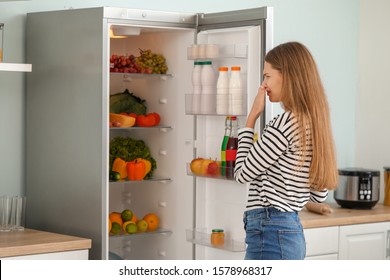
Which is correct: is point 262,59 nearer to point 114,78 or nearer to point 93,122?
point 93,122

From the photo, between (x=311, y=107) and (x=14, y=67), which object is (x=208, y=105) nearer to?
(x=14, y=67)

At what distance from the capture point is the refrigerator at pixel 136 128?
358 cm

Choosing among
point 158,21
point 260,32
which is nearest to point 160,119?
point 158,21

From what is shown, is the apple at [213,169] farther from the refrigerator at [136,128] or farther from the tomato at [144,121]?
the tomato at [144,121]

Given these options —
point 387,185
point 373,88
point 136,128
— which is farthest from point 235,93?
point 373,88

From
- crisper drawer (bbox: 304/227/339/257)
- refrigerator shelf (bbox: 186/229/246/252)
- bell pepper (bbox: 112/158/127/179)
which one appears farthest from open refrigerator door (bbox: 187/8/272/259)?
crisper drawer (bbox: 304/227/339/257)

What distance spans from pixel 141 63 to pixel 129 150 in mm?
451

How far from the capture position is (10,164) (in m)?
3.99

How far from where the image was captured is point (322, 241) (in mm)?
4230

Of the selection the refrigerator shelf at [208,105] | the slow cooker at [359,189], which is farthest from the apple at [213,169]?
the slow cooker at [359,189]

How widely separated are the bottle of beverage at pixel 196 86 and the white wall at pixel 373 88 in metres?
1.72

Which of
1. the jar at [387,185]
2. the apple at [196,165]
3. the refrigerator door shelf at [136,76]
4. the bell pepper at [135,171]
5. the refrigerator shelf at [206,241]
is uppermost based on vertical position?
the refrigerator door shelf at [136,76]

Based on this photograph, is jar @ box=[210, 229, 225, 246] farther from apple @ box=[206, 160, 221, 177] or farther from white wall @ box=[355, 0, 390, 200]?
white wall @ box=[355, 0, 390, 200]
